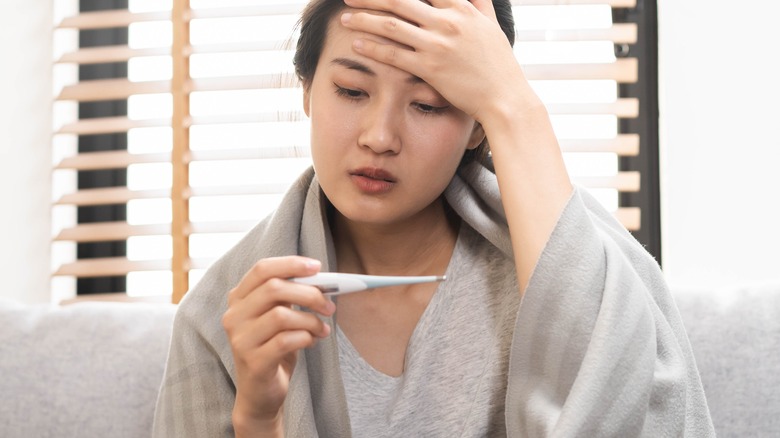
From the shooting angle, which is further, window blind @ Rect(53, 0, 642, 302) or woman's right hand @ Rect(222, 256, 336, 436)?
window blind @ Rect(53, 0, 642, 302)

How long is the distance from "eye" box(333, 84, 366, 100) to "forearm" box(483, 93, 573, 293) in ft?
0.55

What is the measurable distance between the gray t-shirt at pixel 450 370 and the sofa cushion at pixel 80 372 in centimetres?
40

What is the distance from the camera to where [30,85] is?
6.89ft

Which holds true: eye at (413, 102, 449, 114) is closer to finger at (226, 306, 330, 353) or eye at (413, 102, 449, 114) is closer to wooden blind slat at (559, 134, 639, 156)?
finger at (226, 306, 330, 353)

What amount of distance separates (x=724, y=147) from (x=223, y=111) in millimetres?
1225

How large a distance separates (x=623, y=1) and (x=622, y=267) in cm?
114

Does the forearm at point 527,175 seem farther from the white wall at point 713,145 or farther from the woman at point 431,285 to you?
the white wall at point 713,145

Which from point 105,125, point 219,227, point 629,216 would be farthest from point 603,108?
point 105,125

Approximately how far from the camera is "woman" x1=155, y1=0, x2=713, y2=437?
1.00 meters

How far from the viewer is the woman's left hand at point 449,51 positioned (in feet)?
3.56

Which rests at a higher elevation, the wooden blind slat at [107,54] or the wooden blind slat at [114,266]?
the wooden blind slat at [107,54]

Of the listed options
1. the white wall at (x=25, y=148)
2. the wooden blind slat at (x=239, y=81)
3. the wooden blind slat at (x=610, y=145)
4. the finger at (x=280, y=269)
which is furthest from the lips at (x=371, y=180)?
the white wall at (x=25, y=148)

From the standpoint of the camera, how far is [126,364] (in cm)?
142

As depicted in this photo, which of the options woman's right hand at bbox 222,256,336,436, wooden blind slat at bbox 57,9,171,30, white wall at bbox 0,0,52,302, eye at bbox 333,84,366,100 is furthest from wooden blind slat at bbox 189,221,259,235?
woman's right hand at bbox 222,256,336,436
